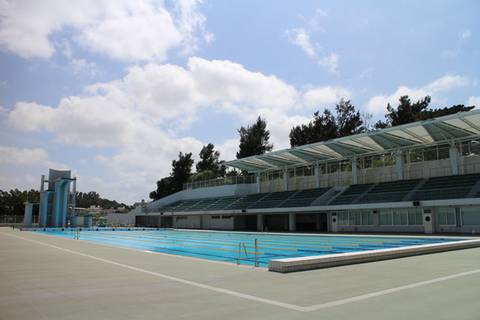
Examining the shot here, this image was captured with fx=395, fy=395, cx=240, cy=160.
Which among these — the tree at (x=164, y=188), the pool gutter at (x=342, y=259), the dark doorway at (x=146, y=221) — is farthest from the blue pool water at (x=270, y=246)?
the tree at (x=164, y=188)

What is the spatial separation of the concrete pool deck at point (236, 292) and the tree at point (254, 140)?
56258 mm

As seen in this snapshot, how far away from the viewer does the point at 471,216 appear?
26.7 meters

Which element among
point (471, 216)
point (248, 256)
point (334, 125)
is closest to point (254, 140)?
point (334, 125)

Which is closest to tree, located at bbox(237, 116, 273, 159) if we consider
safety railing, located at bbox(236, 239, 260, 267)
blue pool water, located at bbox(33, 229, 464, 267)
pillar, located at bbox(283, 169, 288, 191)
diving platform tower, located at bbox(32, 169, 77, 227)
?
pillar, located at bbox(283, 169, 288, 191)

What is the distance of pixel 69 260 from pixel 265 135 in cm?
5737

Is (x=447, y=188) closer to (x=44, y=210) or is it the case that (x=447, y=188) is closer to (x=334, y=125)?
(x=334, y=125)

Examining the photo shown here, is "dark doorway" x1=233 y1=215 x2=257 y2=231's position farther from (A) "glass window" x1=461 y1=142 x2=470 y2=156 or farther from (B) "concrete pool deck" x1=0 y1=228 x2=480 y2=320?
(B) "concrete pool deck" x1=0 y1=228 x2=480 y2=320

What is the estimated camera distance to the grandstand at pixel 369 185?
2792cm

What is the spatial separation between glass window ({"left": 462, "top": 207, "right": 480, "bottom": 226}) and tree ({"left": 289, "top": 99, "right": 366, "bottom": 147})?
102 ft

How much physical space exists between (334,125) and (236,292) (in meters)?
54.1

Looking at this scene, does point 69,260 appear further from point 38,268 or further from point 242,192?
point 242,192

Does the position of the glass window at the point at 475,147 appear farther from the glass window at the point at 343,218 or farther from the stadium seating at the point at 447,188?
the glass window at the point at 343,218

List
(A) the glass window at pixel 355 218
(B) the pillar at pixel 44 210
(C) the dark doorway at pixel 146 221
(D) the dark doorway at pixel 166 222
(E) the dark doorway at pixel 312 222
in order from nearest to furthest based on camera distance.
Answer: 1. (A) the glass window at pixel 355 218
2. (E) the dark doorway at pixel 312 222
3. (B) the pillar at pixel 44 210
4. (D) the dark doorway at pixel 166 222
5. (C) the dark doorway at pixel 146 221

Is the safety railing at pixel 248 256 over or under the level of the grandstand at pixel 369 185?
under
